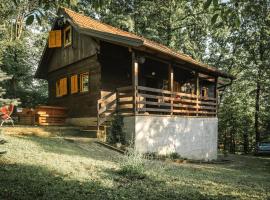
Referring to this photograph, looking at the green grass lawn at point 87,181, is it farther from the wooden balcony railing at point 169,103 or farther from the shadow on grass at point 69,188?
the wooden balcony railing at point 169,103

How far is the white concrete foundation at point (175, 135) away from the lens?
1387 centimetres

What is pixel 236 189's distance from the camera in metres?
8.37

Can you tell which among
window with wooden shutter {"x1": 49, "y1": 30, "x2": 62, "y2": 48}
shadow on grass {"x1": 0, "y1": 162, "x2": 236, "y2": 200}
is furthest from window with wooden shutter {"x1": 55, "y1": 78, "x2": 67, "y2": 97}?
shadow on grass {"x1": 0, "y1": 162, "x2": 236, "y2": 200}

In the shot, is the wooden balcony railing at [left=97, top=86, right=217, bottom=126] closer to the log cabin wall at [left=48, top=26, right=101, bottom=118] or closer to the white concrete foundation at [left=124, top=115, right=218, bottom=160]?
the white concrete foundation at [left=124, top=115, right=218, bottom=160]

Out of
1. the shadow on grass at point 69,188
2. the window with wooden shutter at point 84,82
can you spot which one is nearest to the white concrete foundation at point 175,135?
the window with wooden shutter at point 84,82

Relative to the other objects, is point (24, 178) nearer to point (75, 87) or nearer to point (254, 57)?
point (75, 87)

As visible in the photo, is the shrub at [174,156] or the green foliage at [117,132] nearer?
the green foliage at [117,132]

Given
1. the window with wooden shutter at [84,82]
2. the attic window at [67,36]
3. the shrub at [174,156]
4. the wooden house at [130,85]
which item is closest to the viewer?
the wooden house at [130,85]

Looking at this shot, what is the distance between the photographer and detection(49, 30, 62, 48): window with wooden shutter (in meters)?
20.4

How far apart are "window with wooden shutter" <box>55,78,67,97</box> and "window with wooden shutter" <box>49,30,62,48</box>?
218 centimetres

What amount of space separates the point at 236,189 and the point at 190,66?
33.9ft

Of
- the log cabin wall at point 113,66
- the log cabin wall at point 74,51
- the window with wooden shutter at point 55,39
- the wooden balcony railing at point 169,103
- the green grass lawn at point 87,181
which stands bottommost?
the green grass lawn at point 87,181

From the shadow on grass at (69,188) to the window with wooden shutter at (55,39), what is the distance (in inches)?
516

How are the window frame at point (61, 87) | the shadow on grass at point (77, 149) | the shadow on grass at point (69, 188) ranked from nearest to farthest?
the shadow on grass at point (69, 188), the shadow on grass at point (77, 149), the window frame at point (61, 87)
